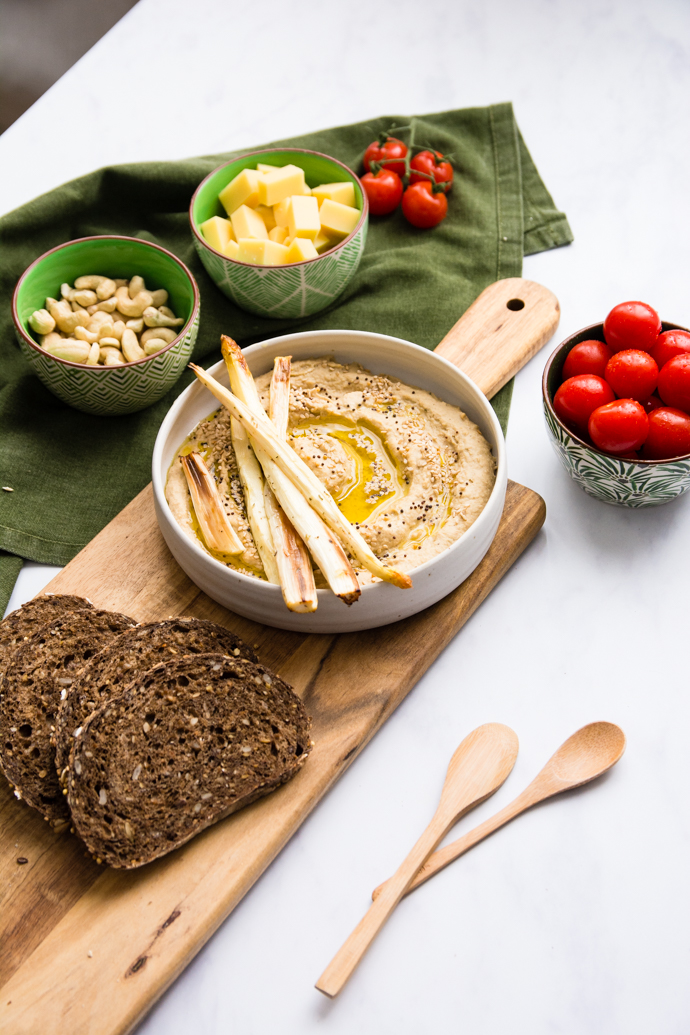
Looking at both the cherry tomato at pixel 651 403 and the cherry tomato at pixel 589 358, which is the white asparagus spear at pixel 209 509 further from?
the cherry tomato at pixel 651 403

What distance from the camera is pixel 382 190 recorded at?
391 centimetres

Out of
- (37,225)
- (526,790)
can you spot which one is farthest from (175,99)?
(526,790)

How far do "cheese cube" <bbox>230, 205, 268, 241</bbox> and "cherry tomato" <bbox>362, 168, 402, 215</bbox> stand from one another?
62 cm

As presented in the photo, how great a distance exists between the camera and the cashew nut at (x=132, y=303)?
11.0 feet

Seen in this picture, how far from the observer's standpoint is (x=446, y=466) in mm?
2957

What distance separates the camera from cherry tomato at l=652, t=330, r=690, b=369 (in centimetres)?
290

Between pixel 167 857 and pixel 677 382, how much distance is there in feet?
6.91

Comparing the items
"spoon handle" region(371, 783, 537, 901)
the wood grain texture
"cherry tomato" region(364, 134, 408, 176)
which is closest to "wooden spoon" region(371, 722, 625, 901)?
"spoon handle" region(371, 783, 537, 901)

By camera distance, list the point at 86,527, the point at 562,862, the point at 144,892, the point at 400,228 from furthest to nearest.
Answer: the point at 400,228, the point at 86,527, the point at 562,862, the point at 144,892

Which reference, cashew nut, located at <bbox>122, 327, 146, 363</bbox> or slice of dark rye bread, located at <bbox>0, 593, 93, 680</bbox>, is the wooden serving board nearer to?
slice of dark rye bread, located at <bbox>0, 593, 93, 680</bbox>

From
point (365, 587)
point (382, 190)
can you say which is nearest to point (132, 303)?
point (382, 190)

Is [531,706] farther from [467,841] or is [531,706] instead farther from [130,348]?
[130,348]

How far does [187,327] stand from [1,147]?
6.36ft

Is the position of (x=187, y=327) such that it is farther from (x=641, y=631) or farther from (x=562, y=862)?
(x=562, y=862)
